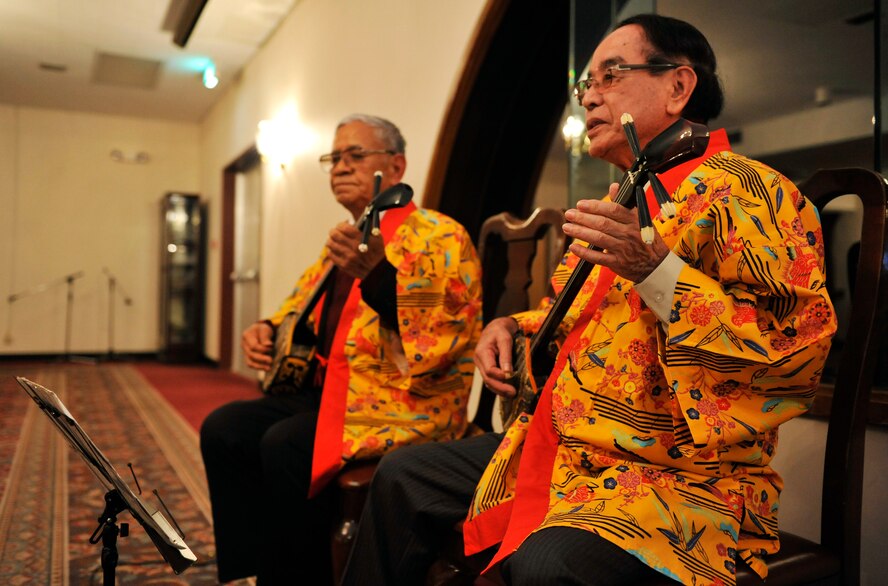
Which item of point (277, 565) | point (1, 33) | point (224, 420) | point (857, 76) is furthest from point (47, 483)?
point (1, 33)

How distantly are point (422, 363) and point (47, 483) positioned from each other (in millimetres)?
2222

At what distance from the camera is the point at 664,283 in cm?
96

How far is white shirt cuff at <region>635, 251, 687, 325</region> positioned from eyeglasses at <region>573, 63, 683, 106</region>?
391mm

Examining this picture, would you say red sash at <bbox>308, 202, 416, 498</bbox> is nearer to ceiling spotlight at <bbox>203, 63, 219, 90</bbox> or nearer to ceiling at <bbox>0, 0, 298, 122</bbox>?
ceiling at <bbox>0, 0, 298, 122</bbox>

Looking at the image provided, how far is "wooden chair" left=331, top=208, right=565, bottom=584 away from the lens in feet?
5.20

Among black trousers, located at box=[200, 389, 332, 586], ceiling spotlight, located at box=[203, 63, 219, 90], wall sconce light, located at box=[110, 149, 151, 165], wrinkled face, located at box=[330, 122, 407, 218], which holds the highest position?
ceiling spotlight, located at box=[203, 63, 219, 90]

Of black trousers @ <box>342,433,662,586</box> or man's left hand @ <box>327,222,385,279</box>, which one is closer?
black trousers @ <box>342,433,662,586</box>

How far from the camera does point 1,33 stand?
6047mm

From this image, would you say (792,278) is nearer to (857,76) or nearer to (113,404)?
(857,76)

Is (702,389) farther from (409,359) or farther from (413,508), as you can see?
(409,359)

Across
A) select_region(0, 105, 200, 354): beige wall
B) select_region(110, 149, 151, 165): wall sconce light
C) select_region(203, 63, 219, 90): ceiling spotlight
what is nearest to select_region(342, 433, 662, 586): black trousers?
select_region(203, 63, 219, 90): ceiling spotlight

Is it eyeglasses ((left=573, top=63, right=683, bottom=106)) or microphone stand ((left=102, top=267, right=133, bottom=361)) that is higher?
eyeglasses ((left=573, top=63, right=683, bottom=106))

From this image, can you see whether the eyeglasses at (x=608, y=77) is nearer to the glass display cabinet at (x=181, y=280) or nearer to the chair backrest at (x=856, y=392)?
the chair backrest at (x=856, y=392)

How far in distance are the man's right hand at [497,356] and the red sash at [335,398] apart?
1.57ft
